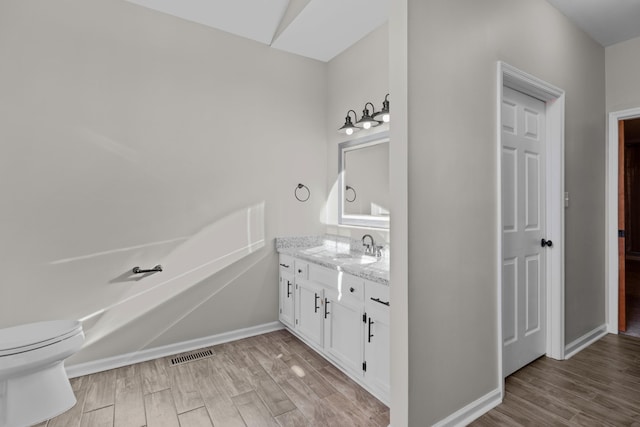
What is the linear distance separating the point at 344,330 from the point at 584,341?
7.27ft

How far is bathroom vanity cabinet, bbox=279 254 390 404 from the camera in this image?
6.59 feet

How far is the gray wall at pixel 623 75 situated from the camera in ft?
9.75

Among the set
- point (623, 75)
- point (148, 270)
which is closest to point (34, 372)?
point (148, 270)

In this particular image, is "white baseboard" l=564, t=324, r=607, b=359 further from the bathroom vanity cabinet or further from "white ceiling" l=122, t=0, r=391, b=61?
"white ceiling" l=122, t=0, r=391, b=61

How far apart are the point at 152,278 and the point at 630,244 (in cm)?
972

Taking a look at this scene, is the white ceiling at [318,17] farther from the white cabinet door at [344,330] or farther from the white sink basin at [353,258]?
the white cabinet door at [344,330]

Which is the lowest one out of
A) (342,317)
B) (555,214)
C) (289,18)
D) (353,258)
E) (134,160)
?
(342,317)

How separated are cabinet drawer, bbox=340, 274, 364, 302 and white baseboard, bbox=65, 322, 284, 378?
1.27 metres

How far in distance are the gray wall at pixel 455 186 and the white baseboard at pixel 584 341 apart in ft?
3.65

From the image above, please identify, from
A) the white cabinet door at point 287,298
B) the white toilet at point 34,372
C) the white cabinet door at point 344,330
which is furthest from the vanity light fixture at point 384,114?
the white toilet at point 34,372

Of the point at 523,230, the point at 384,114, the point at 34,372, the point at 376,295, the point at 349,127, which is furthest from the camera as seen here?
the point at 349,127

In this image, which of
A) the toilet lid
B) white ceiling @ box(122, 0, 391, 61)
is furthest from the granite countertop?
white ceiling @ box(122, 0, 391, 61)

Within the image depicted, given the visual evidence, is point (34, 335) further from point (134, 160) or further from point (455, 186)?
point (455, 186)

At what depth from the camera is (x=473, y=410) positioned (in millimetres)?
1907
